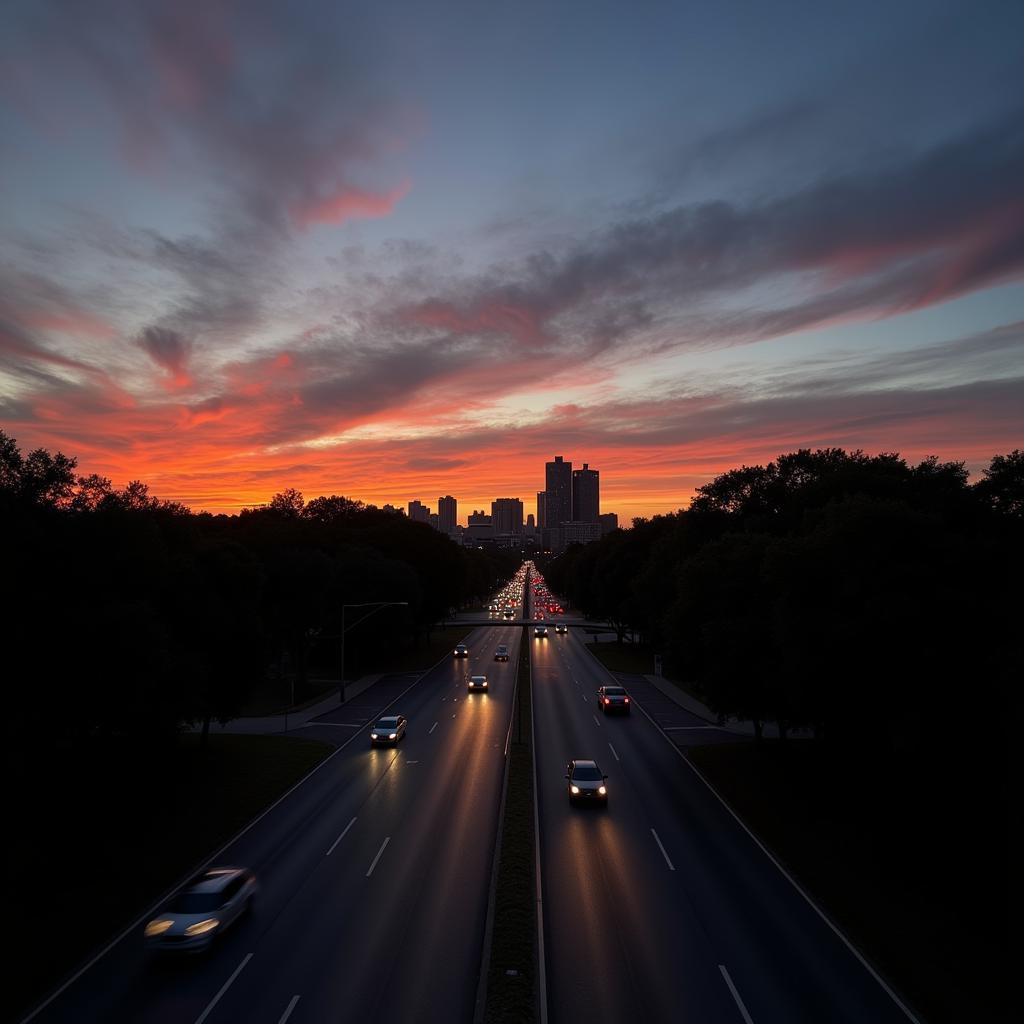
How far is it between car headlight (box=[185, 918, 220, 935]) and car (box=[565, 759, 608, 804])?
1477 cm

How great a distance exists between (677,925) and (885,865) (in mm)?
8433

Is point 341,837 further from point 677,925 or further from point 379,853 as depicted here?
point 677,925

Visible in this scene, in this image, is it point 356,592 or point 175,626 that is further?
point 356,592

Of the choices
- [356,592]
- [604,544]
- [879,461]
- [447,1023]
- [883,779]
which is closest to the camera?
[447,1023]

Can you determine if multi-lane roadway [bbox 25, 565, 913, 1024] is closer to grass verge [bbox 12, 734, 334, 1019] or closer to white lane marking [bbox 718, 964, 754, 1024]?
white lane marking [bbox 718, 964, 754, 1024]

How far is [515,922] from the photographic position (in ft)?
60.0

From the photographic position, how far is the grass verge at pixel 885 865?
16.2 meters

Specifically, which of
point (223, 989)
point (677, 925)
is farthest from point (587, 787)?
point (223, 989)

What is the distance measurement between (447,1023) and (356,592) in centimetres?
5467

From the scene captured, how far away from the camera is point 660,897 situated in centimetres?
2006

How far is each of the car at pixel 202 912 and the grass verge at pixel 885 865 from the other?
16.1m

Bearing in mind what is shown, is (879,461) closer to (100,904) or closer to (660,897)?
(660,897)

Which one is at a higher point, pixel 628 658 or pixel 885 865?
pixel 628 658

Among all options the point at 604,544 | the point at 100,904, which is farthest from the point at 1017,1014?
the point at 604,544
